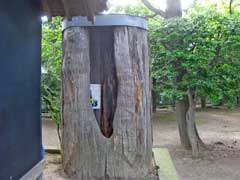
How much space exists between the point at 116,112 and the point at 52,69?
2.85m

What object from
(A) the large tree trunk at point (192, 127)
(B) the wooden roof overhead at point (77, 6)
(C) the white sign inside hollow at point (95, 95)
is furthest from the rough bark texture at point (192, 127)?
(B) the wooden roof overhead at point (77, 6)

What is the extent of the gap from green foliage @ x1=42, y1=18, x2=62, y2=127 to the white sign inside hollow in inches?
57.4

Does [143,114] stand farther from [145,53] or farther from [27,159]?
[27,159]

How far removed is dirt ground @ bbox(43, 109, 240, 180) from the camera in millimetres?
5695

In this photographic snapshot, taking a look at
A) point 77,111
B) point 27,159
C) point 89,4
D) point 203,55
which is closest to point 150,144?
point 77,111

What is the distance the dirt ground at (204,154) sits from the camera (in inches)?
224

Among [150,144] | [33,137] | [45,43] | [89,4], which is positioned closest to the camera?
[89,4]

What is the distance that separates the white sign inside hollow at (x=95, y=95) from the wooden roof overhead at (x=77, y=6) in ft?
3.33

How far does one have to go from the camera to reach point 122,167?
11.8 feet

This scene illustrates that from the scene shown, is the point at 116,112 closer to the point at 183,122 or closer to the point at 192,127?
the point at 192,127

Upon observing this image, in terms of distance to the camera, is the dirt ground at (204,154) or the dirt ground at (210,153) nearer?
the dirt ground at (204,154)

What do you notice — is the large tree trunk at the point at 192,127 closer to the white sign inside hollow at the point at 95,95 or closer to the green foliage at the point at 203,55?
the green foliage at the point at 203,55

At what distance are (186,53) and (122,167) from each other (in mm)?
3619

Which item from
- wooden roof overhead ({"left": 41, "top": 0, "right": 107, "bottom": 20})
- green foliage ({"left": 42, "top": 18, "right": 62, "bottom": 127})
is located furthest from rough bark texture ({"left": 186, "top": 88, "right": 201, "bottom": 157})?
wooden roof overhead ({"left": 41, "top": 0, "right": 107, "bottom": 20})
